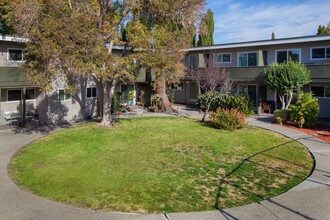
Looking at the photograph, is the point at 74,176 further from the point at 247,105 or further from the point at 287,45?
the point at 287,45

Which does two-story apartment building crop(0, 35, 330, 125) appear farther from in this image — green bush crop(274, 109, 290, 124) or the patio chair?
green bush crop(274, 109, 290, 124)

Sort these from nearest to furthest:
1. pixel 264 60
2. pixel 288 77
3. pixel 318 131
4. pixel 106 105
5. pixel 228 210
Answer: pixel 228 210 → pixel 318 131 → pixel 106 105 → pixel 288 77 → pixel 264 60

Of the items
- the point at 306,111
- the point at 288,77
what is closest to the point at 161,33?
the point at 288,77

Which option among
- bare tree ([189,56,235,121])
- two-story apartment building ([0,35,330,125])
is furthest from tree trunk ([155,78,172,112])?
bare tree ([189,56,235,121])

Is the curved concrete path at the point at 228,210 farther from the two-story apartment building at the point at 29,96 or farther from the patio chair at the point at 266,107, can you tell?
the patio chair at the point at 266,107

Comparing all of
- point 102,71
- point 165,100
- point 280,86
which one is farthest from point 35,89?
point 280,86

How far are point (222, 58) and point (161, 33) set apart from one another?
14.3m

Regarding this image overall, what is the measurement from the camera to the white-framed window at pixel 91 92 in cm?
2478

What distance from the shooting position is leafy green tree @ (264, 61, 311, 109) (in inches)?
855

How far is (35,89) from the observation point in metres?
22.7

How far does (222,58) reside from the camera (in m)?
30.7

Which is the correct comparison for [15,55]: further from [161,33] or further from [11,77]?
[161,33]

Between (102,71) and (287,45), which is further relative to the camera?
Answer: (287,45)

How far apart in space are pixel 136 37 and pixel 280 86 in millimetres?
12012
